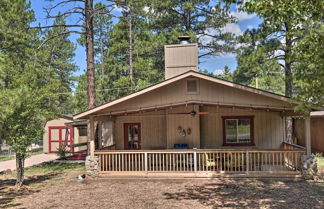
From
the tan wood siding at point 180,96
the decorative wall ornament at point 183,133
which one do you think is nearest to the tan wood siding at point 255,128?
the decorative wall ornament at point 183,133

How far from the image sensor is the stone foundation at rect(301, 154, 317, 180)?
9.30 metres

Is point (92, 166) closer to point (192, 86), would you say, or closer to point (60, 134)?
point (192, 86)

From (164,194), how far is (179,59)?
741cm

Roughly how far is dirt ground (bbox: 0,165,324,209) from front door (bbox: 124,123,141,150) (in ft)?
11.1

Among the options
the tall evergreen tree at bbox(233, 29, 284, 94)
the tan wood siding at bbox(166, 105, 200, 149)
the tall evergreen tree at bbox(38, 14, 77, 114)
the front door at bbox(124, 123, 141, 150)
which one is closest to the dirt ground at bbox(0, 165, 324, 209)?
the tan wood siding at bbox(166, 105, 200, 149)

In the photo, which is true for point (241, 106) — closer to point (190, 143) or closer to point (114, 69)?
point (190, 143)

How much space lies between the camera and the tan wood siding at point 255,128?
1217 cm

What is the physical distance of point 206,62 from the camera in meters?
25.0

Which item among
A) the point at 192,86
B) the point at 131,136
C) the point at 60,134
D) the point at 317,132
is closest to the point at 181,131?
the point at 192,86

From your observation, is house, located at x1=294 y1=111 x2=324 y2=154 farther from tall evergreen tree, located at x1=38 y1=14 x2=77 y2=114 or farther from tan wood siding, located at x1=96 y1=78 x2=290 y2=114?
tall evergreen tree, located at x1=38 y1=14 x2=77 y2=114

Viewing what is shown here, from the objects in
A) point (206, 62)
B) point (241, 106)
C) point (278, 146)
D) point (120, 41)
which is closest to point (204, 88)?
point (241, 106)

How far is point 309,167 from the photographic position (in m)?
9.34

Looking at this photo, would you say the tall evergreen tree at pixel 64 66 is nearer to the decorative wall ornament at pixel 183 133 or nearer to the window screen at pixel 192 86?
the decorative wall ornament at pixel 183 133

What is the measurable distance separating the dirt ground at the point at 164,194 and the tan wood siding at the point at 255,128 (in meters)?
3.02
